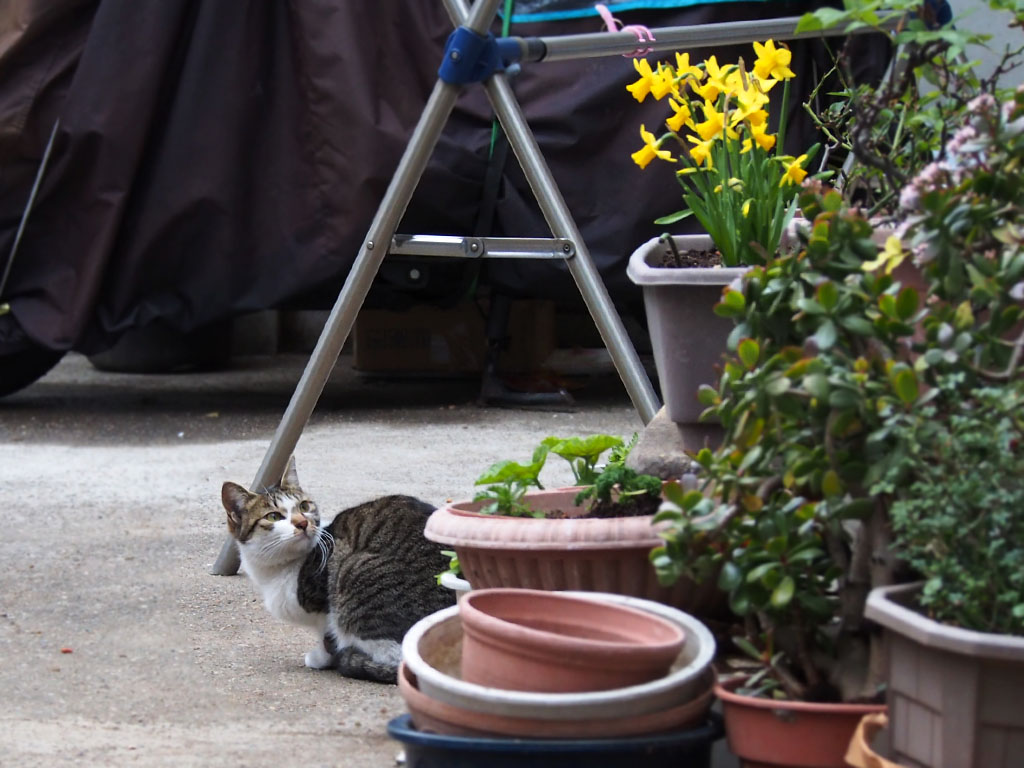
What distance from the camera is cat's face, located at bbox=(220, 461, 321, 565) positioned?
8.60 feet

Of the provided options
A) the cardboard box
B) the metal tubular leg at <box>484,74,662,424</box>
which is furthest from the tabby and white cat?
the cardboard box

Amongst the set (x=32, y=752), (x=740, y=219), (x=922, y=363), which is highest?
(x=740, y=219)

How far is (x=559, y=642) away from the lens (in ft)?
4.40

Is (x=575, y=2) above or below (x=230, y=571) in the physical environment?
above

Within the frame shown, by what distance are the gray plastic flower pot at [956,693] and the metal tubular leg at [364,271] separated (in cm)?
166

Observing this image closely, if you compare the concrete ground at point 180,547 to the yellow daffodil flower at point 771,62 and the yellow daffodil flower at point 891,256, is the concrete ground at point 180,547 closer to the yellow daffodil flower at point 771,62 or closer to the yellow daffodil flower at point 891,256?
the yellow daffodil flower at point 891,256

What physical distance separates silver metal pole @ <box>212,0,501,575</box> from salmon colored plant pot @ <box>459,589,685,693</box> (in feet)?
4.34

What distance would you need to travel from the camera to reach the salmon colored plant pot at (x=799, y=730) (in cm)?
133

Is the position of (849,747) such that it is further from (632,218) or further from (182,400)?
(182,400)

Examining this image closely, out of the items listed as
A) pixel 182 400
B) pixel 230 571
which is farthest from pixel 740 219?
pixel 182 400

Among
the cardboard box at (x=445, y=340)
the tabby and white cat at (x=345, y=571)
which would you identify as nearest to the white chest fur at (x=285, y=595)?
the tabby and white cat at (x=345, y=571)

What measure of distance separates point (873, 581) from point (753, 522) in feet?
0.47

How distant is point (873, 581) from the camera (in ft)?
4.58

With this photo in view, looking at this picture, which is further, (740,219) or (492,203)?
(492,203)
